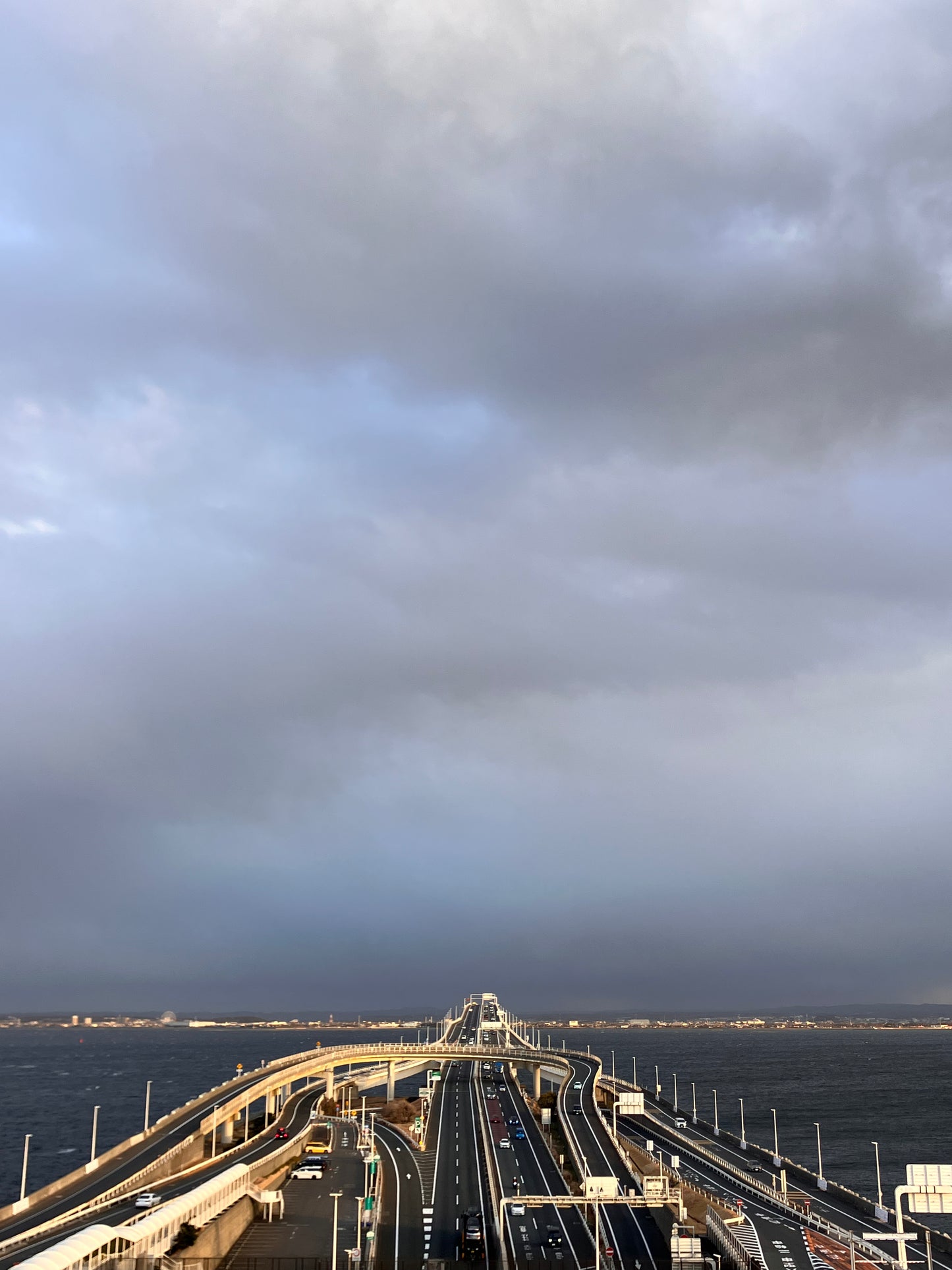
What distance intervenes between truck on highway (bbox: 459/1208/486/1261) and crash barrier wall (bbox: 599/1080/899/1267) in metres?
20.3

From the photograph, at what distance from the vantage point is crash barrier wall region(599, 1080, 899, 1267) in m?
61.0

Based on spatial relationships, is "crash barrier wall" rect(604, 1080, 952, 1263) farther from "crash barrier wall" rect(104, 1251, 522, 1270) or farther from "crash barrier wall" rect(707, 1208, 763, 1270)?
"crash barrier wall" rect(104, 1251, 522, 1270)

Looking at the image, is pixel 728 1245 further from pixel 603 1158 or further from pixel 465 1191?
pixel 603 1158

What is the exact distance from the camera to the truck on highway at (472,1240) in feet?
203

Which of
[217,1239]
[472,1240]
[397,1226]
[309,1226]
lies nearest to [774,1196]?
[397,1226]

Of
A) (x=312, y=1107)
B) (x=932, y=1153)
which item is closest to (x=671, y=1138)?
(x=932, y=1153)

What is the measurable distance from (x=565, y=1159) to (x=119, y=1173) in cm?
4377

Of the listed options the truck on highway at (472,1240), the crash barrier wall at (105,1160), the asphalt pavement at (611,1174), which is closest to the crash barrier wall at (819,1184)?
the asphalt pavement at (611,1174)

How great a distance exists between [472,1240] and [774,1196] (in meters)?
32.6

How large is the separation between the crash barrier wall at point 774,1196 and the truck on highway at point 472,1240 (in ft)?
66.6

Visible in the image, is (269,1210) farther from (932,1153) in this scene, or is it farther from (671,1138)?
(932,1153)

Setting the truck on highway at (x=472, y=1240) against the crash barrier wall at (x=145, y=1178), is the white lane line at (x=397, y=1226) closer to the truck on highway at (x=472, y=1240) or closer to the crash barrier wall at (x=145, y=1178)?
the truck on highway at (x=472, y=1240)

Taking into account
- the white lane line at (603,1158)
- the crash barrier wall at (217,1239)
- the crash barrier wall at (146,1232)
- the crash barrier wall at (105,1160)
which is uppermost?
the crash barrier wall at (146,1232)

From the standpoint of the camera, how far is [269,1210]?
244 ft
